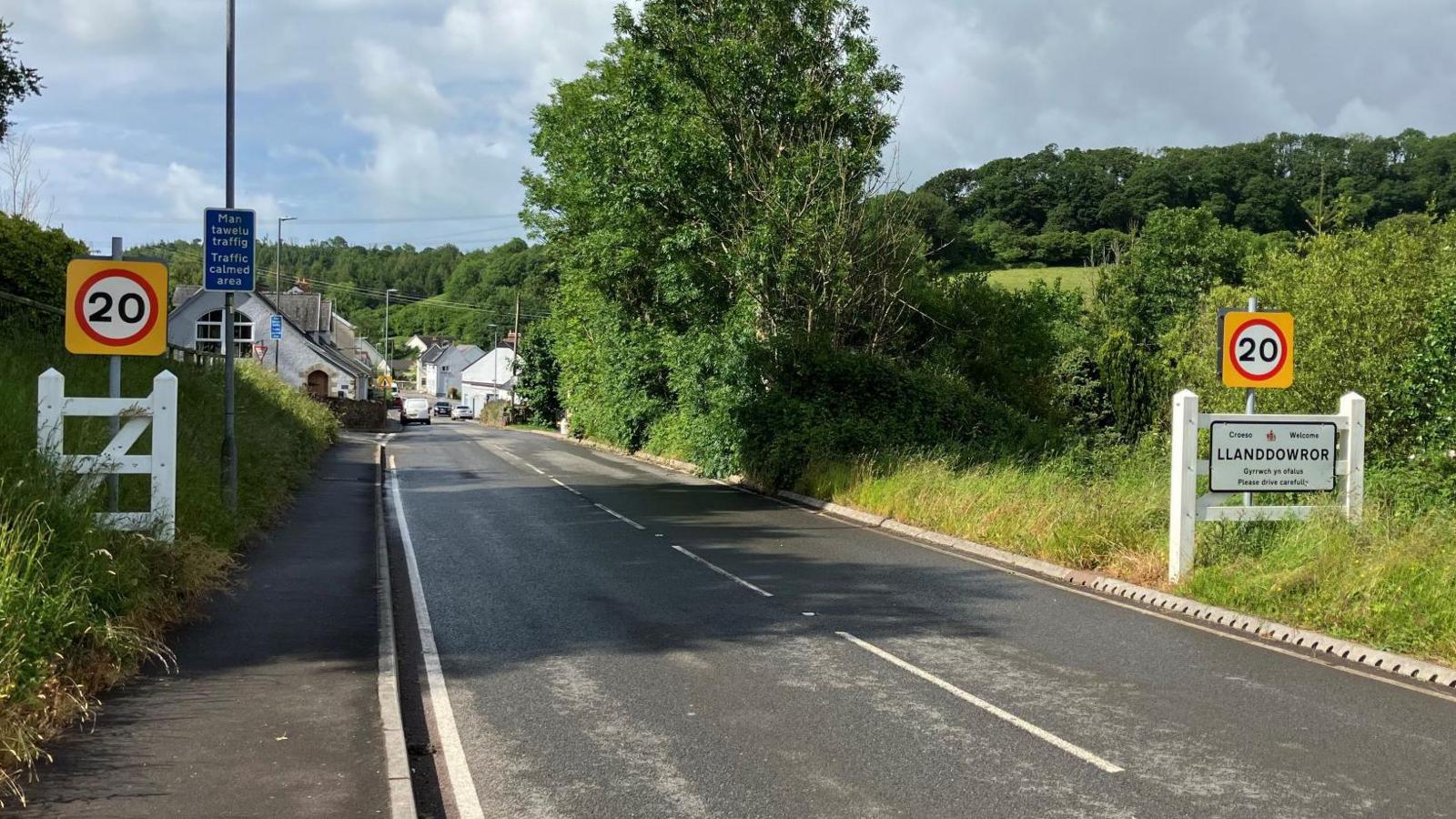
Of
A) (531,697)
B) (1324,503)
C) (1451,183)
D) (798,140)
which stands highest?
(1451,183)

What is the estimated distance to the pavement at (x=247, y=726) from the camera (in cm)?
527

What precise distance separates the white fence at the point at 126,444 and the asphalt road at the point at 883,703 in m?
2.50

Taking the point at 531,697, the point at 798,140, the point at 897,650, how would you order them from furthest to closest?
the point at 798,140, the point at 897,650, the point at 531,697

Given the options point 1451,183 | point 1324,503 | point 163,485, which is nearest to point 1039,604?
point 1324,503

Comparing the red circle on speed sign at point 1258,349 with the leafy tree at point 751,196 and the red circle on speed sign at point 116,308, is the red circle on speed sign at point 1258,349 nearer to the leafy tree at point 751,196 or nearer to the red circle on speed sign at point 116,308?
the red circle on speed sign at point 116,308

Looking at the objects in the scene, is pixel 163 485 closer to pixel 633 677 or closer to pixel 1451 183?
pixel 633 677

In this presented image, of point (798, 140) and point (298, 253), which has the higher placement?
point (298, 253)

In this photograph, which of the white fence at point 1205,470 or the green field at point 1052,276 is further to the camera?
the green field at point 1052,276

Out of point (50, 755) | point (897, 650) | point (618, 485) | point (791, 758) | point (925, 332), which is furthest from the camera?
point (925, 332)

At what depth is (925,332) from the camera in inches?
1348

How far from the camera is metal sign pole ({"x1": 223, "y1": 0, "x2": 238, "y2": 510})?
14.1m

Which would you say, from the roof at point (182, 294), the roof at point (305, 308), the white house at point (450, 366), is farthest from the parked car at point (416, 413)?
the white house at point (450, 366)

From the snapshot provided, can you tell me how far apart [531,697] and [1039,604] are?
549cm

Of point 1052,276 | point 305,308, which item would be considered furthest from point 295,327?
point 1052,276
